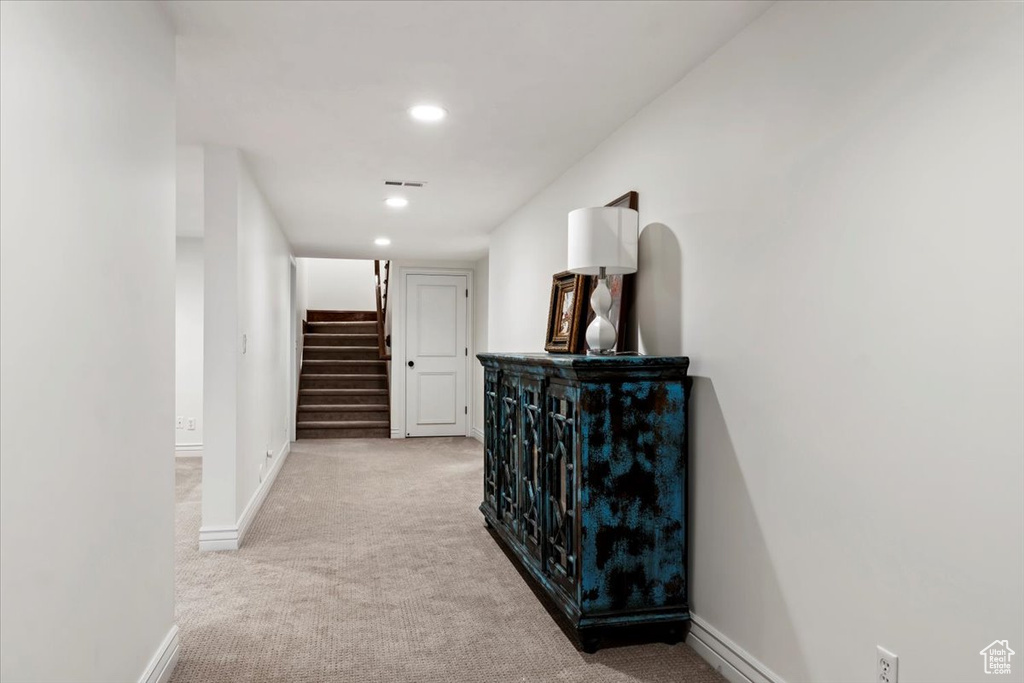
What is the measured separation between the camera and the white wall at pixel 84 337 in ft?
4.07

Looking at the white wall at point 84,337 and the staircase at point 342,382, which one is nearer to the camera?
the white wall at point 84,337

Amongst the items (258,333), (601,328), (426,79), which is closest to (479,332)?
(258,333)

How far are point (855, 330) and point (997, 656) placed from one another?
0.78 meters

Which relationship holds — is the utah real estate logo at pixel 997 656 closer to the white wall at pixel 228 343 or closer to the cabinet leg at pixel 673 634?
the cabinet leg at pixel 673 634

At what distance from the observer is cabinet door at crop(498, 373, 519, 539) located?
10.9ft

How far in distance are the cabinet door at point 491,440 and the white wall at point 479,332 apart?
3.78 meters

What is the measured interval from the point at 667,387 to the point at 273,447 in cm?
403

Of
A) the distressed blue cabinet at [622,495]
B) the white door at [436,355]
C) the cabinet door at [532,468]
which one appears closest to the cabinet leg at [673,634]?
the distressed blue cabinet at [622,495]

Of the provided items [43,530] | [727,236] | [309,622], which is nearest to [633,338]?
[727,236]

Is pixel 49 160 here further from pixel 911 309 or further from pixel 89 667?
pixel 911 309

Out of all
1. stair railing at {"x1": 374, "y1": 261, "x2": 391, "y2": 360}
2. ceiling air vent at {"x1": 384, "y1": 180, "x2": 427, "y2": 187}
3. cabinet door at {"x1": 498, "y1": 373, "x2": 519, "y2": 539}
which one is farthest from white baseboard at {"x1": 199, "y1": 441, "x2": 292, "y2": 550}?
stair railing at {"x1": 374, "y1": 261, "x2": 391, "y2": 360}

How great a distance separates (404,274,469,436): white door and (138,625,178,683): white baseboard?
19.1 feet

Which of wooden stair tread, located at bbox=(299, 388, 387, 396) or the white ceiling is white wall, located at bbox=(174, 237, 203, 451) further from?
the white ceiling

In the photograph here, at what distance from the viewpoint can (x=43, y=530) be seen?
4.42 feet
